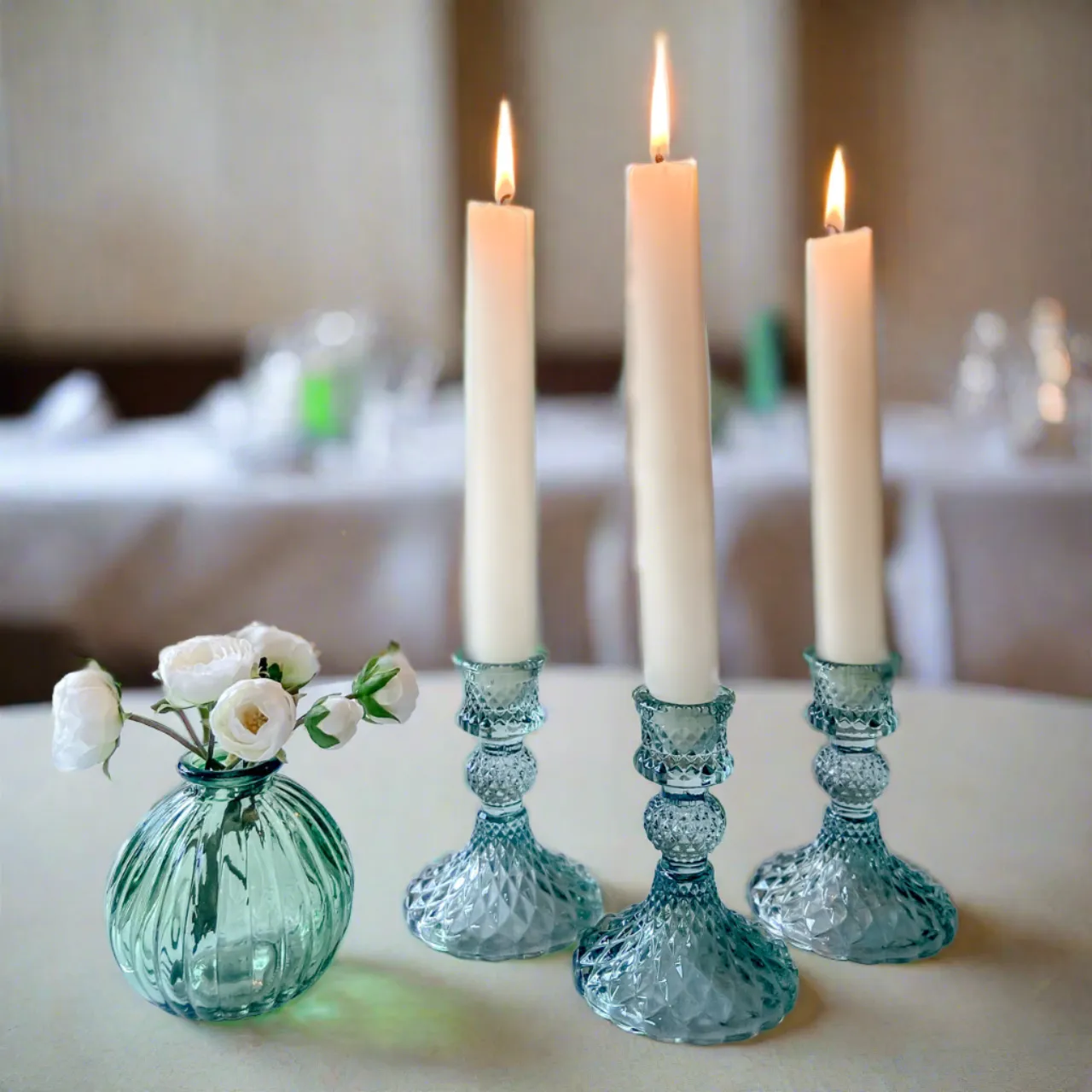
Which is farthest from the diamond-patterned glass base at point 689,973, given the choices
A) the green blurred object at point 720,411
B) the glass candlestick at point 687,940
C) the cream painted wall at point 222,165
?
the cream painted wall at point 222,165

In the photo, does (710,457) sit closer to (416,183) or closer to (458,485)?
(458,485)

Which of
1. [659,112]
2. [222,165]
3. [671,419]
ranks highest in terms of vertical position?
[222,165]

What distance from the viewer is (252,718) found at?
37cm

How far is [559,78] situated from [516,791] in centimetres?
360

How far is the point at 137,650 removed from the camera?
5.44 feet

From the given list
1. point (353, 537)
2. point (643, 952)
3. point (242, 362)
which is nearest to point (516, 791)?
point (643, 952)

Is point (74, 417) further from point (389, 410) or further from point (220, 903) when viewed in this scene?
point (220, 903)

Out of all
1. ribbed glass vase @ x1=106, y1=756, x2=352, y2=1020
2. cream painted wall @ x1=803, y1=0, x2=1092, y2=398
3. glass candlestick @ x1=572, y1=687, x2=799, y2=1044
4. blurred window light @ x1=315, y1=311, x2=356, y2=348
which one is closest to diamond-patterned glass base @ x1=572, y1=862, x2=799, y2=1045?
glass candlestick @ x1=572, y1=687, x2=799, y2=1044

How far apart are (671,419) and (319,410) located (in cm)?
142

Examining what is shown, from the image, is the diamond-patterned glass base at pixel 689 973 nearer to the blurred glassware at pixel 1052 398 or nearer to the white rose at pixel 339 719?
the white rose at pixel 339 719

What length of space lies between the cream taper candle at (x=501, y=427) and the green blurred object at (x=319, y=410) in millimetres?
1312

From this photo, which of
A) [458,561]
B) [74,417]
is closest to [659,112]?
[458,561]

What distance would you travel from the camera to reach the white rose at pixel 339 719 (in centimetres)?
39

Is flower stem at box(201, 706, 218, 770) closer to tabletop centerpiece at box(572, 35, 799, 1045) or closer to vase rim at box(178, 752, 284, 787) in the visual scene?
vase rim at box(178, 752, 284, 787)
